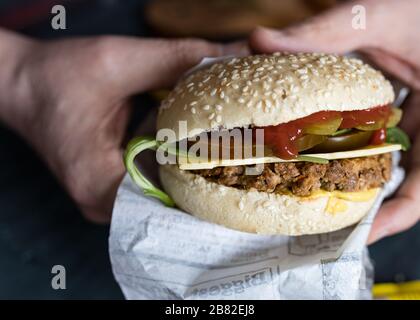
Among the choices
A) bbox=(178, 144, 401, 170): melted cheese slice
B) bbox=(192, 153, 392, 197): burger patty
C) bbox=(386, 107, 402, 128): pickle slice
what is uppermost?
bbox=(386, 107, 402, 128): pickle slice

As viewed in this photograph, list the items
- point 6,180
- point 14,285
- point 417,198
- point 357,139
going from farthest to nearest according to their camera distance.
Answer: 1. point 6,180
2. point 14,285
3. point 417,198
4. point 357,139

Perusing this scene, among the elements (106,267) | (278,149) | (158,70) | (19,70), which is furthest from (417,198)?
(19,70)

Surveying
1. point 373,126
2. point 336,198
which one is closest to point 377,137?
point 373,126

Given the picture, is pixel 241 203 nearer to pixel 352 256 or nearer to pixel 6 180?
pixel 352 256

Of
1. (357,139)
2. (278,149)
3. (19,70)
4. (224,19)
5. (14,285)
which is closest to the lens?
(278,149)

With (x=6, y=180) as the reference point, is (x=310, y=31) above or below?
above

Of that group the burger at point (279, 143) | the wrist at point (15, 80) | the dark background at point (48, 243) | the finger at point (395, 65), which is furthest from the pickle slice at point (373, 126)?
the wrist at point (15, 80)

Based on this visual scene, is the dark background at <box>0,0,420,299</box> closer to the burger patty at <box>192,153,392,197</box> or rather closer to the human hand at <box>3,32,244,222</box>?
the human hand at <box>3,32,244,222</box>

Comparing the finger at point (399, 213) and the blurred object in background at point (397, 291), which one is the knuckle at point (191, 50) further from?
the blurred object in background at point (397, 291)

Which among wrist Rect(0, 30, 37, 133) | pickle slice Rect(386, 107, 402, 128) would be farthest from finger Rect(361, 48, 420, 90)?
wrist Rect(0, 30, 37, 133)
